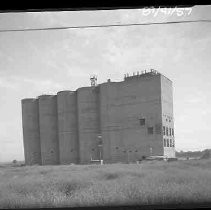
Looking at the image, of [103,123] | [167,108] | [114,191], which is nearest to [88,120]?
[103,123]

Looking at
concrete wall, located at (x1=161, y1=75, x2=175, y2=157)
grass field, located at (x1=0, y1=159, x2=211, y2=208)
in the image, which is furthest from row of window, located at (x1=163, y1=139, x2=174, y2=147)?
grass field, located at (x1=0, y1=159, x2=211, y2=208)

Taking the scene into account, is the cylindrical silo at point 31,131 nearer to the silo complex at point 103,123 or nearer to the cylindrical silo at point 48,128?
the silo complex at point 103,123

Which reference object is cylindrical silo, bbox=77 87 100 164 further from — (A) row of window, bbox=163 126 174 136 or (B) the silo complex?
(A) row of window, bbox=163 126 174 136

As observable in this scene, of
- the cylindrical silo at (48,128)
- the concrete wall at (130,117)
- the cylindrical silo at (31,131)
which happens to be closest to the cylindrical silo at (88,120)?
the concrete wall at (130,117)

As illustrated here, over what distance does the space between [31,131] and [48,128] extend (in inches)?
147

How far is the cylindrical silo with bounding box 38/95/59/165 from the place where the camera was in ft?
189

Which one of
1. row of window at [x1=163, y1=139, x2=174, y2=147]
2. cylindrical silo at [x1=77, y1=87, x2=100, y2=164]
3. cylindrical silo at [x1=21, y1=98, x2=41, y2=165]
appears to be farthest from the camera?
cylindrical silo at [x1=21, y1=98, x2=41, y2=165]

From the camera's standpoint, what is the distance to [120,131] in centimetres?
5069

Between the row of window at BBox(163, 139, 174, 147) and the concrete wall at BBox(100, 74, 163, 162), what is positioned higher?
the concrete wall at BBox(100, 74, 163, 162)

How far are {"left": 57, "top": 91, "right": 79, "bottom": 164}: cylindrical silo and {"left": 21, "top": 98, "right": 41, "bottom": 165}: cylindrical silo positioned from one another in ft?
20.3

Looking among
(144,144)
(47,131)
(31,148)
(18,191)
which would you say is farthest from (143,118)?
(18,191)

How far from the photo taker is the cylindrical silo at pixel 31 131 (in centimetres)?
5928

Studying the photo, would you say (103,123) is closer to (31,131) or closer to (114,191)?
(31,131)

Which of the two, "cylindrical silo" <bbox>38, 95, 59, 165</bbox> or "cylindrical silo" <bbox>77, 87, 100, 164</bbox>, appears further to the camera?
"cylindrical silo" <bbox>38, 95, 59, 165</bbox>
